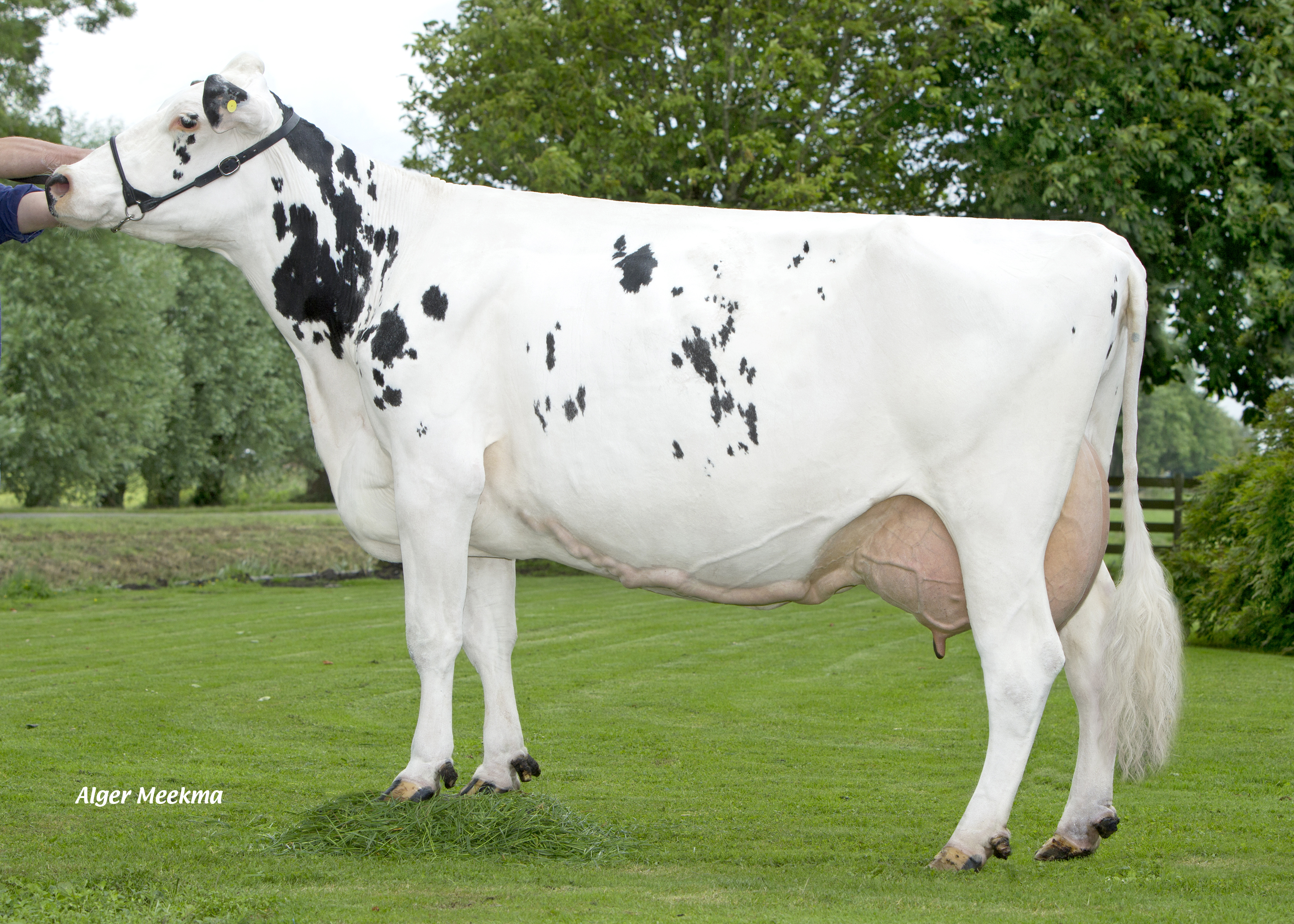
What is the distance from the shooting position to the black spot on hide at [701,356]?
4.73 metres

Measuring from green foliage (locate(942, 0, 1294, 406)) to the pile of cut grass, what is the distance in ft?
47.0

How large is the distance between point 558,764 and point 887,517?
9.29 ft

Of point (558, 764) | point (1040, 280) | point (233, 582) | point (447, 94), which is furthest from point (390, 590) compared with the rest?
point (1040, 280)

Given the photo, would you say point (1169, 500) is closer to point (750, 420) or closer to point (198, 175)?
point (750, 420)

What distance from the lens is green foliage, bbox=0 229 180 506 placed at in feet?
96.2

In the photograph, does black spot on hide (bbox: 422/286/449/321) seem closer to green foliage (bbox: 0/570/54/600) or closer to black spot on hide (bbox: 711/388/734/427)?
black spot on hide (bbox: 711/388/734/427)

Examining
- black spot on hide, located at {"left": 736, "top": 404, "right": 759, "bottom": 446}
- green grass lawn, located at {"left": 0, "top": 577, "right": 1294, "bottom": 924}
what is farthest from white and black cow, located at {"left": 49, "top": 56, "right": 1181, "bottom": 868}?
green grass lawn, located at {"left": 0, "top": 577, "right": 1294, "bottom": 924}

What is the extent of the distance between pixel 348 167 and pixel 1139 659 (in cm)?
396

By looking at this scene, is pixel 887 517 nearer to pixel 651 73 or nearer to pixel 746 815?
pixel 746 815

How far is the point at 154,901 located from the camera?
153 inches

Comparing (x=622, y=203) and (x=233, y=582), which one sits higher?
(x=622, y=203)

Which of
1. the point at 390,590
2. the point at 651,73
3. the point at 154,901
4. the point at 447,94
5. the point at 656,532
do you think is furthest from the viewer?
the point at 447,94

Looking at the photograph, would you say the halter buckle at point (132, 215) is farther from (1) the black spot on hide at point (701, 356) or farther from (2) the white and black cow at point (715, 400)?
(1) the black spot on hide at point (701, 356)

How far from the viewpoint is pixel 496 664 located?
18.6 ft
